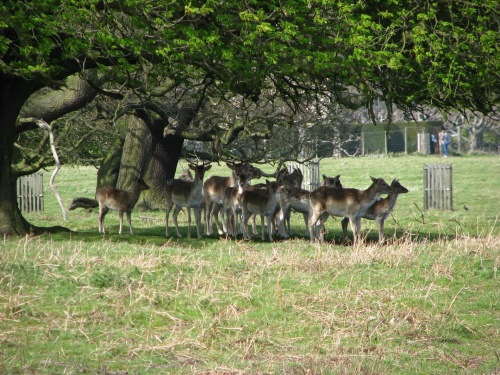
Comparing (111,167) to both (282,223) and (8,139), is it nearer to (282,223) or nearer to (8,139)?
(282,223)

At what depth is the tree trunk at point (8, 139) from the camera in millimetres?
14117

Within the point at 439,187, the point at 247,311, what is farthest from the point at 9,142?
the point at 439,187

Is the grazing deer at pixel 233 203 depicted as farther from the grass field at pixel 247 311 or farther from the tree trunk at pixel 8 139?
the tree trunk at pixel 8 139

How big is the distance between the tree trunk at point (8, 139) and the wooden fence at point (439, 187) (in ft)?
57.8

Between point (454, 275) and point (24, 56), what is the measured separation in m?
8.00

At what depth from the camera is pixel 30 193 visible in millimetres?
26281

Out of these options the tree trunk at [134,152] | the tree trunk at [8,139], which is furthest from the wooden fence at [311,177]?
the tree trunk at [8,139]

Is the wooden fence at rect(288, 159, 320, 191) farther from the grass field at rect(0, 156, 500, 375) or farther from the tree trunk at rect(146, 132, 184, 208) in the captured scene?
the grass field at rect(0, 156, 500, 375)

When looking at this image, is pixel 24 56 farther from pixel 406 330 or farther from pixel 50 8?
pixel 406 330

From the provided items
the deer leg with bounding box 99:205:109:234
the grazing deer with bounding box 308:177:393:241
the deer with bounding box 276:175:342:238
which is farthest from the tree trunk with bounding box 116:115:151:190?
the grazing deer with bounding box 308:177:393:241

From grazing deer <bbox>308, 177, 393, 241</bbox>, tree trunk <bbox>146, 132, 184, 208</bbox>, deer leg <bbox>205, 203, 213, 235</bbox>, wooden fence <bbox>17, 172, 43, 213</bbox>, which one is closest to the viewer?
grazing deer <bbox>308, 177, 393, 241</bbox>

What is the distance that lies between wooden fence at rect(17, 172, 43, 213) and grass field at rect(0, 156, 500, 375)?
14003 mm

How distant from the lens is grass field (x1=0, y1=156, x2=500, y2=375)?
727 centimetres

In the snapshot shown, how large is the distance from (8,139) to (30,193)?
12471 mm
